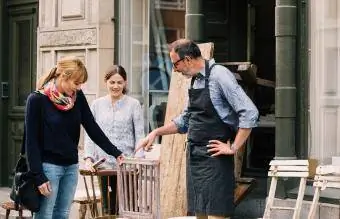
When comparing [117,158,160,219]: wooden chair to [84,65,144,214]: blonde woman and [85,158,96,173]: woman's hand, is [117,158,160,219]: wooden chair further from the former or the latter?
[84,65,144,214]: blonde woman

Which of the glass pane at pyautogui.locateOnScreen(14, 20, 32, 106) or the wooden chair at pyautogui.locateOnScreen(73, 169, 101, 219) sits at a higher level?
the glass pane at pyautogui.locateOnScreen(14, 20, 32, 106)

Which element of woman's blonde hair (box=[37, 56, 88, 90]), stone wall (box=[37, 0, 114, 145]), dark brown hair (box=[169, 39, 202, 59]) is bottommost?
woman's blonde hair (box=[37, 56, 88, 90])

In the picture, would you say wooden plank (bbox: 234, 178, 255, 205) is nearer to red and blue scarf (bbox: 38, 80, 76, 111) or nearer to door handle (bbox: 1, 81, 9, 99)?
red and blue scarf (bbox: 38, 80, 76, 111)

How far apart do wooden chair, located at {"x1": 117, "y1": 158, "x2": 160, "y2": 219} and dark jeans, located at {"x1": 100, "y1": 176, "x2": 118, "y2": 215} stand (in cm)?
A: 86

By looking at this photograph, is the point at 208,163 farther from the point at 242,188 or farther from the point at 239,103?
the point at 242,188

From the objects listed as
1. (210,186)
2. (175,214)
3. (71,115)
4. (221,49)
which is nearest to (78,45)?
(221,49)

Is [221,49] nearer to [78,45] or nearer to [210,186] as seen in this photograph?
[78,45]

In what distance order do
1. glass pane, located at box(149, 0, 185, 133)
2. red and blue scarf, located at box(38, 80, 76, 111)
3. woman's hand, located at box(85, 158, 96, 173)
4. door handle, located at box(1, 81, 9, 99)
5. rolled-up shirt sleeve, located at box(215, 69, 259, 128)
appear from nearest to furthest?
rolled-up shirt sleeve, located at box(215, 69, 259, 128) < red and blue scarf, located at box(38, 80, 76, 111) < woman's hand, located at box(85, 158, 96, 173) < glass pane, located at box(149, 0, 185, 133) < door handle, located at box(1, 81, 9, 99)

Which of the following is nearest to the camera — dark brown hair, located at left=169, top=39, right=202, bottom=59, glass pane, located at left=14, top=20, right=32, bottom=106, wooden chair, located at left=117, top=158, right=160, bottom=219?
dark brown hair, located at left=169, top=39, right=202, bottom=59

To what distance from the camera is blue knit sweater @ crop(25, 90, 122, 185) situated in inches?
225

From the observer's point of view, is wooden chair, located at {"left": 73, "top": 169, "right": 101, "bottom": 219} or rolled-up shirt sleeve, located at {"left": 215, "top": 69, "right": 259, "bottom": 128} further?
wooden chair, located at {"left": 73, "top": 169, "right": 101, "bottom": 219}

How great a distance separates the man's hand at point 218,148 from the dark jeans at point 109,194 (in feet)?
6.30

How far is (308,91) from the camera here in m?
7.43

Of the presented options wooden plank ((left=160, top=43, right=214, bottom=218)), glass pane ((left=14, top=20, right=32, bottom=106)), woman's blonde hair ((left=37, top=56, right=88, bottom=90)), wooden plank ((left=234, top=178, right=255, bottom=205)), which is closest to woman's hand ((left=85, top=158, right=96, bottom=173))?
wooden plank ((left=160, top=43, right=214, bottom=218))
